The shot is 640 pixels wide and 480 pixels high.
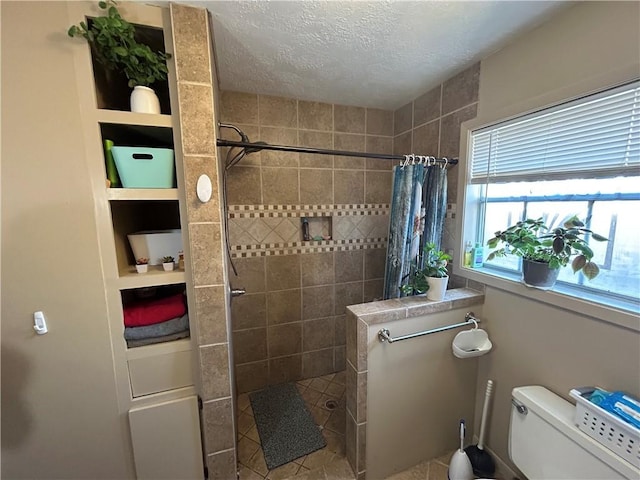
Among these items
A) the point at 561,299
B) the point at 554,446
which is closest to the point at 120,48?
the point at 561,299

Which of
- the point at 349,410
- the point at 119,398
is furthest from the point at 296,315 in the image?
the point at 119,398

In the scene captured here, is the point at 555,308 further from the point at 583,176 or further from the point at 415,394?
the point at 415,394

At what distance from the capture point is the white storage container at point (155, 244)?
1116mm

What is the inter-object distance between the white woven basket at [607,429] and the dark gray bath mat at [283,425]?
1.35 m

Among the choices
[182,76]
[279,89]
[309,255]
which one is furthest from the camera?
[309,255]

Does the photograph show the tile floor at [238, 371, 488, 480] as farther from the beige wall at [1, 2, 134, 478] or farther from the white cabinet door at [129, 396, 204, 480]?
the beige wall at [1, 2, 134, 478]

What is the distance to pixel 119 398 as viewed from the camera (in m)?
1.08

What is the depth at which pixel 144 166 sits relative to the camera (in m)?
1.02

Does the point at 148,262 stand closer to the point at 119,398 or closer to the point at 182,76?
the point at 119,398

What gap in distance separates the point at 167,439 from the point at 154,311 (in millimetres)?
613

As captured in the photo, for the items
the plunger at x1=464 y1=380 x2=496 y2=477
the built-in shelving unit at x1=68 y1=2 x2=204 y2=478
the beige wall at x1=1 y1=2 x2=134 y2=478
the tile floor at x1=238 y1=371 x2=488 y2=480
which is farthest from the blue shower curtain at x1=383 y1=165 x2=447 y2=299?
the beige wall at x1=1 y1=2 x2=134 y2=478

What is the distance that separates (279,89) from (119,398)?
2003 millimetres

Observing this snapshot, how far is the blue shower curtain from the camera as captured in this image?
4.98ft

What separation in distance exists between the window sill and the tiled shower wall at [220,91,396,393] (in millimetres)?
977
